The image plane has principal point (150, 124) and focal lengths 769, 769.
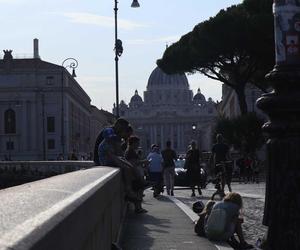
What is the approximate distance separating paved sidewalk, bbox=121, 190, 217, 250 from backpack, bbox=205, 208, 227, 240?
12 centimetres

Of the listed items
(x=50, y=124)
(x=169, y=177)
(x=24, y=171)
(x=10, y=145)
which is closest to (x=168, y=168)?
(x=169, y=177)

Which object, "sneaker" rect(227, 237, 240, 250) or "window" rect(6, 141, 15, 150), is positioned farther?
"window" rect(6, 141, 15, 150)

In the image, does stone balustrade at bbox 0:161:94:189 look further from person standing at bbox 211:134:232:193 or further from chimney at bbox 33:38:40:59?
chimney at bbox 33:38:40:59

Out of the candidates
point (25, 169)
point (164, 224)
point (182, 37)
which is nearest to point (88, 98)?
point (182, 37)

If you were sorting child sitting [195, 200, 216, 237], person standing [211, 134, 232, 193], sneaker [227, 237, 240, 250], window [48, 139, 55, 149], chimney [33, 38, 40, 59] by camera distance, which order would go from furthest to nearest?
chimney [33, 38, 40, 59] → window [48, 139, 55, 149] → person standing [211, 134, 232, 193] → child sitting [195, 200, 216, 237] → sneaker [227, 237, 240, 250]

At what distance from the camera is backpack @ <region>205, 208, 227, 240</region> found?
9164 mm

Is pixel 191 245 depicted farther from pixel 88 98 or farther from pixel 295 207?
pixel 88 98

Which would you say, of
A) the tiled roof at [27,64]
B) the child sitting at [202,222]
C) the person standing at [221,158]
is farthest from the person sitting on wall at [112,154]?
the tiled roof at [27,64]

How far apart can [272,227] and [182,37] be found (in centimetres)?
6053

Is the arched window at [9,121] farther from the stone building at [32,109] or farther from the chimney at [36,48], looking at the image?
the chimney at [36,48]

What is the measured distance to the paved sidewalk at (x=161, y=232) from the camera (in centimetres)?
903

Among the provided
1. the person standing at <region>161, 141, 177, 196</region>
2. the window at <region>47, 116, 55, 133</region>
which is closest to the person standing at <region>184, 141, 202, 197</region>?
the person standing at <region>161, 141, 177, 196</region>

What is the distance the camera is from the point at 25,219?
271 centimetres

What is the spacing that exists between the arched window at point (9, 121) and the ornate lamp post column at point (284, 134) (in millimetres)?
105989
